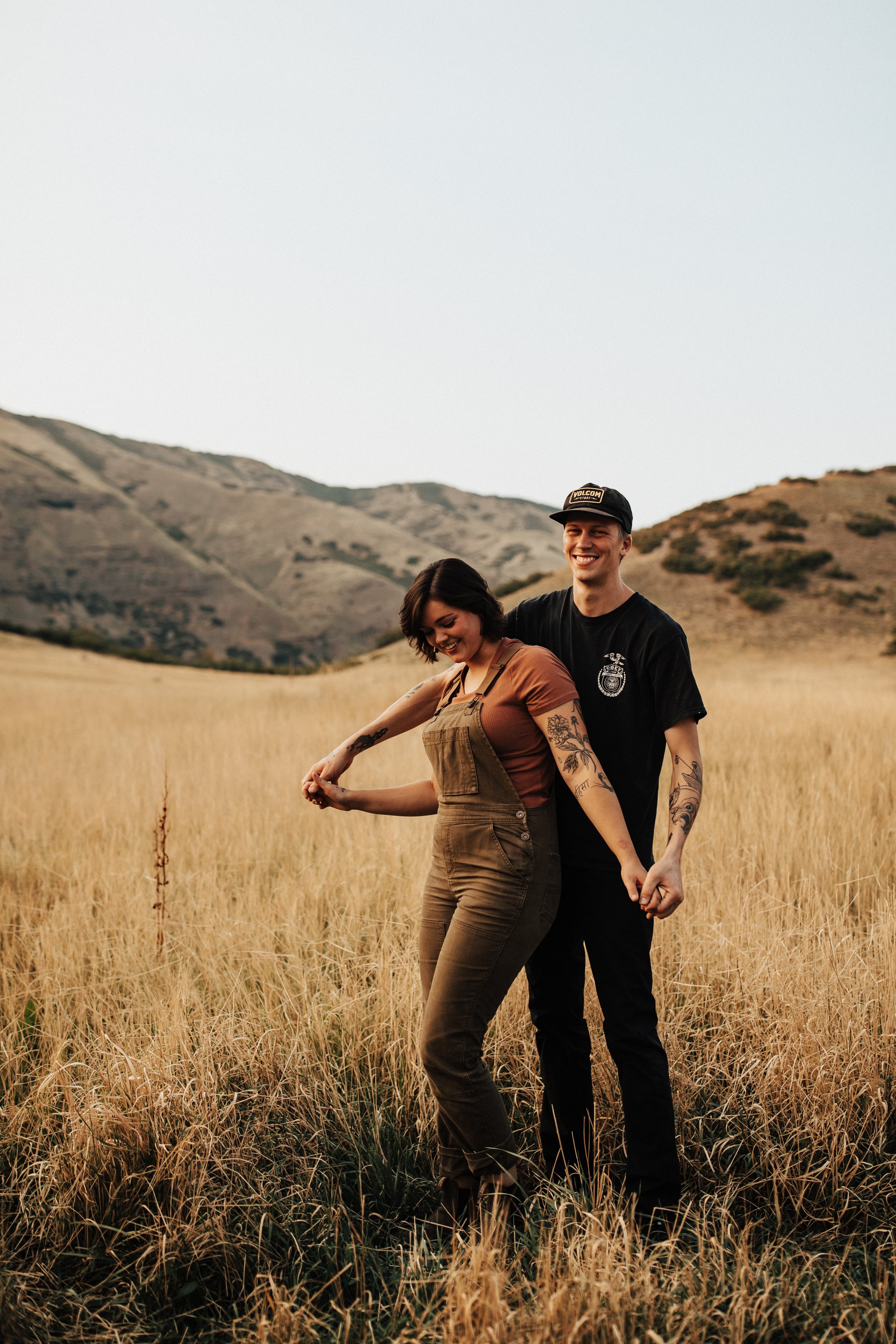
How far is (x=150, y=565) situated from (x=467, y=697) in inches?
3090

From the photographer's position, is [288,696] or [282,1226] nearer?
[282,1226]

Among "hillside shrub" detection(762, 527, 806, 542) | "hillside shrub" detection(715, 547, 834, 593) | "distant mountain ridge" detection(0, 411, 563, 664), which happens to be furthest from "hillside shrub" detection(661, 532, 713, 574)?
"distant mountain ridge" detection(0, 411, 563, 664)

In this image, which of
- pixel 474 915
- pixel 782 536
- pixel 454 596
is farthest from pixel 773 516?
pixel 474 915

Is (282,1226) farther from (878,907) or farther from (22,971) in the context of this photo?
(878,907)

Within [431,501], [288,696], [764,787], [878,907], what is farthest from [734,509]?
[431,501]

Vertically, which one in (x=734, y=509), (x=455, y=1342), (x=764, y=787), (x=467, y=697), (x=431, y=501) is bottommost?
(x=455, y=1342)

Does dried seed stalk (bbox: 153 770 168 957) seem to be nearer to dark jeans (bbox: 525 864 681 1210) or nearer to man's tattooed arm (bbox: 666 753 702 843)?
dark jeans (bbox: 525 864 681 1210)

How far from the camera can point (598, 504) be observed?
8.45 feet

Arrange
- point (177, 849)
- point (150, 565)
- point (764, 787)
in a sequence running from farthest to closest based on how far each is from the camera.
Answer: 1. point (150, 565)
2. point (764, 787)
3. point (177, 849)

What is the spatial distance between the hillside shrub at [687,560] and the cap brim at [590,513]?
3011 cm

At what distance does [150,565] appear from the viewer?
7444 centimetres

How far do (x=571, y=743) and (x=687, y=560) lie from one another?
102 feet

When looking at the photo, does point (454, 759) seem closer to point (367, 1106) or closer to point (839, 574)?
point (367, 1106)

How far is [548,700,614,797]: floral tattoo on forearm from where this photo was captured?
2340mm
